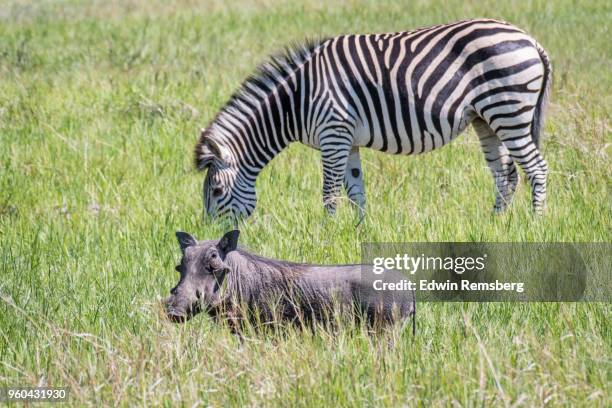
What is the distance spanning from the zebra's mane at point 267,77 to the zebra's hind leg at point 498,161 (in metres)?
1.60

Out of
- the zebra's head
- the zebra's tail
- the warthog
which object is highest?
the zebra's tail

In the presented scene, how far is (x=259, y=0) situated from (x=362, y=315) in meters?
16.1

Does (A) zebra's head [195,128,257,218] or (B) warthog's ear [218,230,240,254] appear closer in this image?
(B) warthog's ear [218,230,240,254]

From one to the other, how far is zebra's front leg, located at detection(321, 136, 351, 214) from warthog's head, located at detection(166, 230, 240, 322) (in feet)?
9.92

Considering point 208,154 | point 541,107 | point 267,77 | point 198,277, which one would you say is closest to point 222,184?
point 208,154

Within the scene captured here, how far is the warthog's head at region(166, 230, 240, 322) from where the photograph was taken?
4594 millimetres

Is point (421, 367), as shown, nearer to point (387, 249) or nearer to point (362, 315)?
point (362, 315)

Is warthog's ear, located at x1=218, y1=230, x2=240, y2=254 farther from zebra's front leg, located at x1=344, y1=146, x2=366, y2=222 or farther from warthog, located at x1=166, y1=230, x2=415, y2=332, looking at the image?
zebra's front leg, located at x1=344, y1=146, x2=366, y2=222

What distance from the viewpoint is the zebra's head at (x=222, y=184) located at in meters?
7.88

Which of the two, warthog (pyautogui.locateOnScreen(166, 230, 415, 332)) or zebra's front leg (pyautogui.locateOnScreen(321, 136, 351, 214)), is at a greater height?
zebra's front leg (pyautogui.locateOnScreen(321, 136, 351, 214))

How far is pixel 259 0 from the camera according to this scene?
792 inches

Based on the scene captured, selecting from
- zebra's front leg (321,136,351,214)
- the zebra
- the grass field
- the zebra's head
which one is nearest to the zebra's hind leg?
the zebra

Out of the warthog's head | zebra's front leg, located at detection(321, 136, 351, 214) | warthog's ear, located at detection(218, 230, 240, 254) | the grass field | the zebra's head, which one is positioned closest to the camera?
the grass field

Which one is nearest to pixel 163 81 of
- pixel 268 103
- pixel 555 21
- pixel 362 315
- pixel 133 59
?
pixel 133 59
